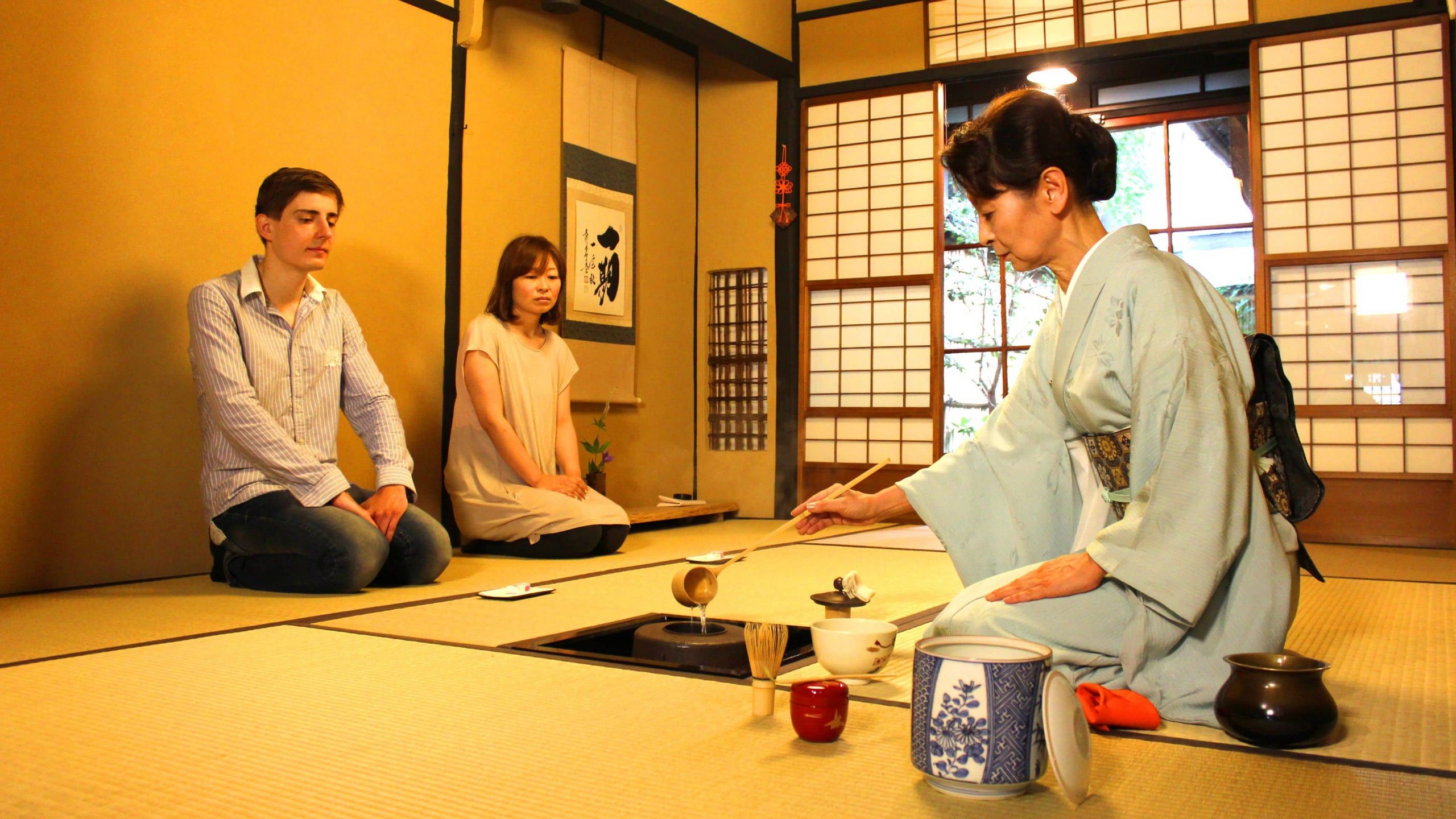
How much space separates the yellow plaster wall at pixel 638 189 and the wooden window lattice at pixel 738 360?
15cm

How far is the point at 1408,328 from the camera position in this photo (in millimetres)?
4949

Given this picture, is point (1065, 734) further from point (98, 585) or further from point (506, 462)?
point (506, 462)

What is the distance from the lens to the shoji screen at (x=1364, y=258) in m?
4.91

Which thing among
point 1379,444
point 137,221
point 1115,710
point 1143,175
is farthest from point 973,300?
point 1115,710

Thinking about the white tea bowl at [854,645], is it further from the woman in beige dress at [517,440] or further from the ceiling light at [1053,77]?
the ceiling light at [1053,77]

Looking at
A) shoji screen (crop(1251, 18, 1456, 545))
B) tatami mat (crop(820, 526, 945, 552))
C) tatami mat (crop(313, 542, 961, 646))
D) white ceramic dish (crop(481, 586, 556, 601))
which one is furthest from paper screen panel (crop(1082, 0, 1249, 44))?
white ceramic dish (crop(481, 586, 556, 601))

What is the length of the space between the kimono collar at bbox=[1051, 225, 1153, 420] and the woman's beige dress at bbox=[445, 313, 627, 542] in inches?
97.1

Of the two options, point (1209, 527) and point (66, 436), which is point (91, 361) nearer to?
point (66, 436)

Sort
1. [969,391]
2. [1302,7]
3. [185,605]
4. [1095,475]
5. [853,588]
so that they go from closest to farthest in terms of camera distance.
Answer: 1. [1095,475]
2. [853,588]
3. [185,605]
4. [1302,7]
5. [969,391]

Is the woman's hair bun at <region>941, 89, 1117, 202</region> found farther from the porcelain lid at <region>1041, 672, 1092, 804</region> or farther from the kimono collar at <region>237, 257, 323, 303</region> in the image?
the kimono collar at <region>237, 257, 323, 303</region>

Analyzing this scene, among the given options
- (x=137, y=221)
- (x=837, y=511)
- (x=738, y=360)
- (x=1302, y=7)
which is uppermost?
(x=1302, y=7)

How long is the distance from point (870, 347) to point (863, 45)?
176cm

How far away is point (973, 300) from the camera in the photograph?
7762 mm

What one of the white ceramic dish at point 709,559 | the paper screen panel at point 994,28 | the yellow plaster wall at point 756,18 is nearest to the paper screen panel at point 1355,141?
the paper screen panel at point 994,28
